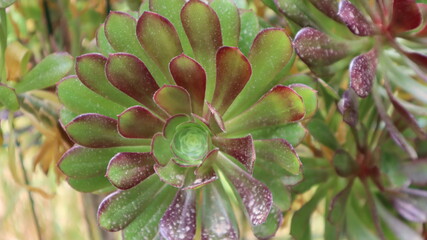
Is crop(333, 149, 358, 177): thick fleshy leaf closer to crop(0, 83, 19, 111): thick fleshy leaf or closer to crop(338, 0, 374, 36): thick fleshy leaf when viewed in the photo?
crop(338, 0, 374, 36): thick fleshy leaf

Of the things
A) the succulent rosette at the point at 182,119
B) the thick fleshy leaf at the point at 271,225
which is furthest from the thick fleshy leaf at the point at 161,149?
the thick fleshy leaf at the point at 271,225

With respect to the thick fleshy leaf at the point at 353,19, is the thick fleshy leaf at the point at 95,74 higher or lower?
lower

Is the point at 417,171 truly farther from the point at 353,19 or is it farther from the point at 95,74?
the point at 95,74

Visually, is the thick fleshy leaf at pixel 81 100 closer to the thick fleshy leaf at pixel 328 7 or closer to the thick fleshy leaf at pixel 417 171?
the thick fleshy leaf at pixel 328 7

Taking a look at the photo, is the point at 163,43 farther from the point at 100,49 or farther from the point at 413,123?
the point at 413,123

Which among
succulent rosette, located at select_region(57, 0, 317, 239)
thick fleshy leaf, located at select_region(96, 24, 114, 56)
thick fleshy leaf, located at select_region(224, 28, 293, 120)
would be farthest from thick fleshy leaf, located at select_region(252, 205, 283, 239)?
thick fleshy leaf, located at select_region(96, 24, 114, 56)

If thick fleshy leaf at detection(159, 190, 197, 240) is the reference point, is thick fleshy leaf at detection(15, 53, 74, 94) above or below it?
above

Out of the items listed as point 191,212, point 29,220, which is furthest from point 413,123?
point 29,220

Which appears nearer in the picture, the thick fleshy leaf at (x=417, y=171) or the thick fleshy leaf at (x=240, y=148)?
the thick fleshy leaf at (x=240, y=148)
